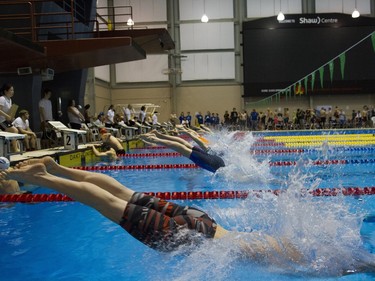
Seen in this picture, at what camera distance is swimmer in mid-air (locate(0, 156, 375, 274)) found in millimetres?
2383

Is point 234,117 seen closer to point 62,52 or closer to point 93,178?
point 62,52

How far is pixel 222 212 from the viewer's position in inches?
166

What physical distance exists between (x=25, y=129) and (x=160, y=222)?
24.8 feet

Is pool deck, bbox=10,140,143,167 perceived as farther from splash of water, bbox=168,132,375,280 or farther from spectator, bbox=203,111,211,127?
spectator, bbox=203,111,211,127

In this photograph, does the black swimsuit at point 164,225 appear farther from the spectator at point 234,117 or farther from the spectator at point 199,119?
the spectator at point 199,119

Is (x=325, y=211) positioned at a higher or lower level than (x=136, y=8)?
lower

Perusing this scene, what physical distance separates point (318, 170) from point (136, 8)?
19.4 meters

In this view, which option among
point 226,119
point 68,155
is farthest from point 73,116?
point 226,119

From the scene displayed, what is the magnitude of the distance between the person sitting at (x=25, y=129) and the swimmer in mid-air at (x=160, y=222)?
21.2 ft

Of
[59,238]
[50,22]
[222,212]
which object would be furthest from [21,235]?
[50,22]

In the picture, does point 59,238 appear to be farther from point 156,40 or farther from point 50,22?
point 156,40

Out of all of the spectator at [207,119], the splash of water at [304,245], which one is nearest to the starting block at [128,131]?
the spectator at [207,119]

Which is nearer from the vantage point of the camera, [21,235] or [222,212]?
[21,235]

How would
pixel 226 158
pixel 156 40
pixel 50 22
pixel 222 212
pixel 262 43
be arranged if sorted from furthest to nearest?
1. pixel 262 43
2. pixel 156 40
3. pixel 50 22
4. pixel 226 158
5. pixel 222 212
